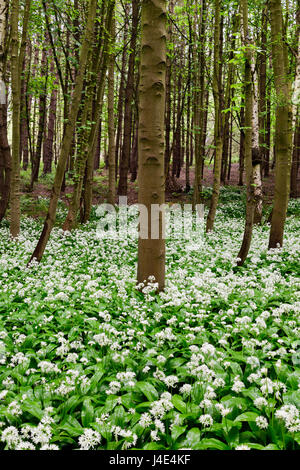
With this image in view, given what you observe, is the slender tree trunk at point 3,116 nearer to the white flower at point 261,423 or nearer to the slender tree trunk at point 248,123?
the slender tree trunk at point 248,123

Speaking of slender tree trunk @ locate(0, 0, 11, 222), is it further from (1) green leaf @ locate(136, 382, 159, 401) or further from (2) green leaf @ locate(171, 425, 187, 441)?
(2) green leaf @ locate(171, 425, 187, 441)

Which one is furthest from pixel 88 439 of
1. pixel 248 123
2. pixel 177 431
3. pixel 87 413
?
pixel 248 123

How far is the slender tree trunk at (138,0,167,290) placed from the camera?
539 centimetres

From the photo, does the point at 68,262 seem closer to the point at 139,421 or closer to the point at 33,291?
the point at 33,291

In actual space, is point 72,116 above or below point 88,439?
above

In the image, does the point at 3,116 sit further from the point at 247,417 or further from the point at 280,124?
the point at 247,417

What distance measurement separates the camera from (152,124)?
549 centimetres

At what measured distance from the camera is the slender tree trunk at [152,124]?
5.39 meters

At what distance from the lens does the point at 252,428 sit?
2.69 m

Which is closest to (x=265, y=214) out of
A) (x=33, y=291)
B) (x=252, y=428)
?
(x=33, y=291)

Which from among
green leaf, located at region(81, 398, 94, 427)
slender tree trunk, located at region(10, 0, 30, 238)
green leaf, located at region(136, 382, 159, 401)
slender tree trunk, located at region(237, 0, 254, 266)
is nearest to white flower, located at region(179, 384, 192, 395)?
green leaf, located at region(136, 382, 159, 401)

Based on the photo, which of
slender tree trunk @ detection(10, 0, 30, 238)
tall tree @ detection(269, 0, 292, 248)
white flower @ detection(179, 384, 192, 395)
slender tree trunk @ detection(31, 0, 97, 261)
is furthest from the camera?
slender tree trunk @ detection(10, 0, 30, 238)
